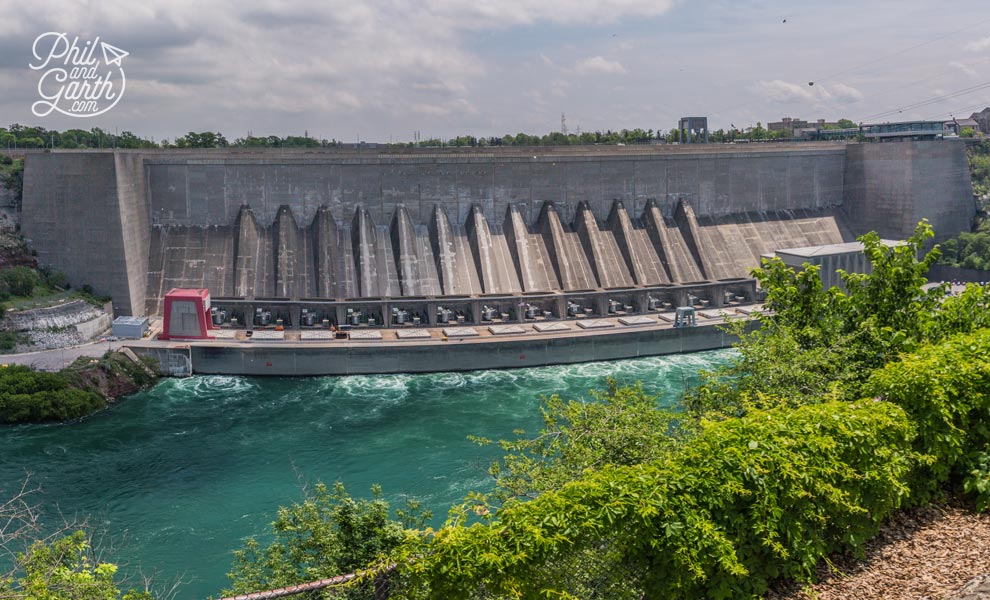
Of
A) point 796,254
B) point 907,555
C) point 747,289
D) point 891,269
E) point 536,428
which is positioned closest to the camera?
point 907,555

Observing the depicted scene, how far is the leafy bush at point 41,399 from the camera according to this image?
3716 centimetres

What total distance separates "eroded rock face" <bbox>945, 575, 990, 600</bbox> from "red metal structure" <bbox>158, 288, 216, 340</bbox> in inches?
1671

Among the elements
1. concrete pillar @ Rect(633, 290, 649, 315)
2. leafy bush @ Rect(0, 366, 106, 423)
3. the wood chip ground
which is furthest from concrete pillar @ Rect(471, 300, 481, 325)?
the wood chip ground

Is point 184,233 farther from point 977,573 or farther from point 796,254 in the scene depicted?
point 977,573

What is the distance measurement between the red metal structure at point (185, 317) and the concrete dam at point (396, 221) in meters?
4.07

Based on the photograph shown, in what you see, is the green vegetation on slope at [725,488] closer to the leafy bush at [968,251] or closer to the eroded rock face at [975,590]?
the eroded rock face at [975,590]

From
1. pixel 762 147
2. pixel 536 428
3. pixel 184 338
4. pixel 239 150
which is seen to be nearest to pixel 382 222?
pixel 239 150

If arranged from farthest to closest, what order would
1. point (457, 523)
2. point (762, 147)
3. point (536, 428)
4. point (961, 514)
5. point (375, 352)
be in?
1. point (762, 147)
2. point (375, 352)
3. point (536, 428)
4. point (961, 514)
5. point (457, 523)

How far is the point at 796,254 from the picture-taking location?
53.7 m

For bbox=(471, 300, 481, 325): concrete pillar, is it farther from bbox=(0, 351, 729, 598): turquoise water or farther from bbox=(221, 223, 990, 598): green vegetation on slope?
bbox=(221, 223, 990, 598): green vegetation on slope

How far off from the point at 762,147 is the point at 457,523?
63.7 meters

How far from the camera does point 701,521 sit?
10703mm

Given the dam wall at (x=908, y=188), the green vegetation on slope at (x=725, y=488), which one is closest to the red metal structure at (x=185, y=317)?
the green vegetation on slope at (x=725, y=488)

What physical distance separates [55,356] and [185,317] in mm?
6748
